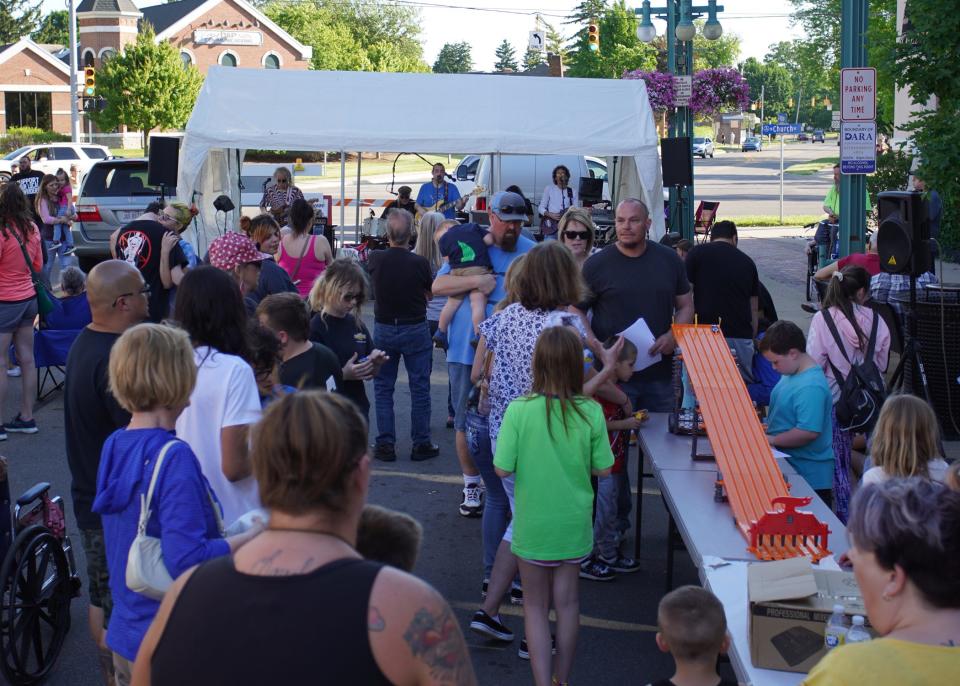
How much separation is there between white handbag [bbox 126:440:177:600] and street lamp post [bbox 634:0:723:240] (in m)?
16.1

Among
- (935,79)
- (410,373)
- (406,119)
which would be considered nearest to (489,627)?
Answer: (410,373)

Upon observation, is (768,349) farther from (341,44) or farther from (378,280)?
(341,44)

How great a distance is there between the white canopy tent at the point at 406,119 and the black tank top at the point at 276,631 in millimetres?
13136

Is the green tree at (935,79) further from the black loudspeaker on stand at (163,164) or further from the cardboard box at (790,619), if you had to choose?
the black loudspeaker on stand at (163,164)

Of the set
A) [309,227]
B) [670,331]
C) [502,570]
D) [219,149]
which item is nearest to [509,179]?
[219,149]

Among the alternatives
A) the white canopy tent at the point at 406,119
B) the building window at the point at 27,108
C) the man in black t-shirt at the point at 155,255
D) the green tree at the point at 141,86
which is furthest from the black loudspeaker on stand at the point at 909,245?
the building window at the point at 27,108

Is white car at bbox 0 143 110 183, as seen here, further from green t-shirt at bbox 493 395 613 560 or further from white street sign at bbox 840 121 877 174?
green t-shirt at bbox 493 395 613 560

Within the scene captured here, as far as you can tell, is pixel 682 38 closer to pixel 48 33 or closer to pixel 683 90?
pixel 683 90

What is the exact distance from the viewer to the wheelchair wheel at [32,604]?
4508 mm

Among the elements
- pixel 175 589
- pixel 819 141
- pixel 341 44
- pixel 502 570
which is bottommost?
pixel 502 570

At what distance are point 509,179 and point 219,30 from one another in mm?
54917

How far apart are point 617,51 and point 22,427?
5711cm

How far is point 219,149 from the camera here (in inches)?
617

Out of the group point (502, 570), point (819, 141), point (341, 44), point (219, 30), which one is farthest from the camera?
point (819, 141)
